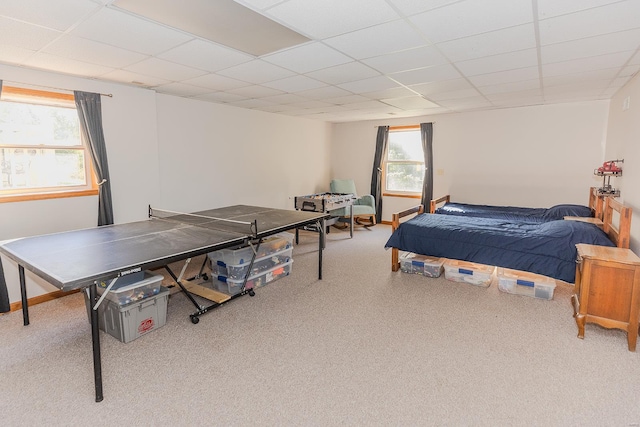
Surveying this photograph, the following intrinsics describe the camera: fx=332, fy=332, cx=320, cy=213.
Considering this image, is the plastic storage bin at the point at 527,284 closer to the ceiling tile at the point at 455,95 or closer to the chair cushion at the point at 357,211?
the ceiling tile at the point at 455,95

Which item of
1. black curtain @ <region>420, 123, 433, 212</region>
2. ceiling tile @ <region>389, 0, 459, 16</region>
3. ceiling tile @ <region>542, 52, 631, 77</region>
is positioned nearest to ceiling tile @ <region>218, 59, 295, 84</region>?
ceiling tile @ <region>389, 0, 459, 16</region>

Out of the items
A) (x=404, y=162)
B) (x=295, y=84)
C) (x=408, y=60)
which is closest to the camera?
(x=408, y=60)

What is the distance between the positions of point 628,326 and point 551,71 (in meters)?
2.49

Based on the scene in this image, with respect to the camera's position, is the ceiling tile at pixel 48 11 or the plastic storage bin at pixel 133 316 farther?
the plastic storage bin at pixel 133 316

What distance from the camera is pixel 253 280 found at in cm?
369

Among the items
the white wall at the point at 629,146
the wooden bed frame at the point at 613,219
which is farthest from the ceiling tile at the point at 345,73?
the white wall at the point at 629,146

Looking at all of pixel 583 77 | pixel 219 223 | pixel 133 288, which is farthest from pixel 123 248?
pixel 583 77

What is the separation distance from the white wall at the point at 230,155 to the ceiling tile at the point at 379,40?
289cm

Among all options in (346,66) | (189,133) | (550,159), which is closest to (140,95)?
(189,133)

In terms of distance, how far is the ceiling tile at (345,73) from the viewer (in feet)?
10.7

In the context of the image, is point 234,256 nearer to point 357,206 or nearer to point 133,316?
point 133,316

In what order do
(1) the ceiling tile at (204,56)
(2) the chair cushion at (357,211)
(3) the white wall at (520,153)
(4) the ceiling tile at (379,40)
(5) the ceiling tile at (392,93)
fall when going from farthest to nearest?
(2) the chair cushion at (357,211), (3) the white wall at (520,153), (5) the ceiling tile at (392,93), (1) the ceiling tile at (204,56), (4) the ceiling tile at (379,40)

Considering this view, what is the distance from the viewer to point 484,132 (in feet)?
19.7

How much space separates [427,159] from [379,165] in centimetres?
107
